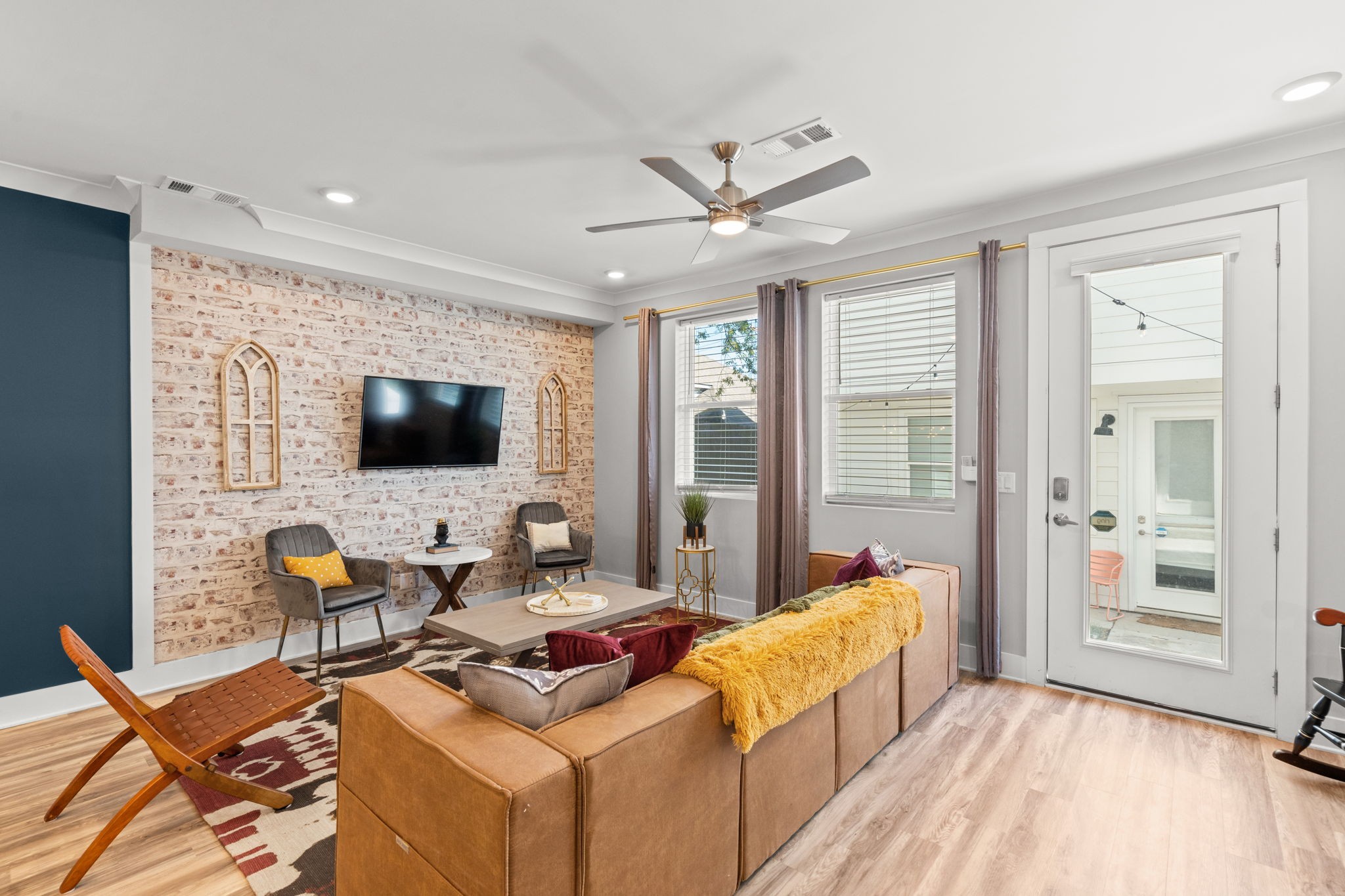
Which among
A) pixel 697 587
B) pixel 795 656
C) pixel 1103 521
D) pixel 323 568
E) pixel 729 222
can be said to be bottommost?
pixel 697 587

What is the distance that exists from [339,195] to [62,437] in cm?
188

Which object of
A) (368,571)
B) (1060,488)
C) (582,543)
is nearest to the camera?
(1060,488)

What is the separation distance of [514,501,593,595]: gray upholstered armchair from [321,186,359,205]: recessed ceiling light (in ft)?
8.66

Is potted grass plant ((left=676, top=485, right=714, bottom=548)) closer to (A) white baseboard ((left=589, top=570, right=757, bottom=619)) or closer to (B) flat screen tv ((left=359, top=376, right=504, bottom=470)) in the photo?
(A) white baseboard ((left=589, top=570, right=757, bottom=619))

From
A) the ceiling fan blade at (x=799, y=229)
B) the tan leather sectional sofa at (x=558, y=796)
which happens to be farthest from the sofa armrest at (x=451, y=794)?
the ceiling fan blade at (x=799, y=229)

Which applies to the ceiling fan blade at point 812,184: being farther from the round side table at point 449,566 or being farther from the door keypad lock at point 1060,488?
the round side table at point 449,566

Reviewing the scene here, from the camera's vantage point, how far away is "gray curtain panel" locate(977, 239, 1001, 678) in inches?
142

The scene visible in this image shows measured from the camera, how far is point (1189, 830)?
2199mm

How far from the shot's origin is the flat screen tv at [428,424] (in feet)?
14.3

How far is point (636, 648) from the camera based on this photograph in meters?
1.86

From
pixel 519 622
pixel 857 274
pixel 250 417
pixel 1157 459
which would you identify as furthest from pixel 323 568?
pixel 1157 459

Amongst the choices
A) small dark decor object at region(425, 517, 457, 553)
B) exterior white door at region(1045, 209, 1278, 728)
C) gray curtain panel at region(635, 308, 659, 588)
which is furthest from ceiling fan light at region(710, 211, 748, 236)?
small dark decor object at region(425, 517, 457, 553)

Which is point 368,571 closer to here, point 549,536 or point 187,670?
point 187,670

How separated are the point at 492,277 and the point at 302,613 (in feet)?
8.83
